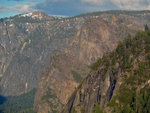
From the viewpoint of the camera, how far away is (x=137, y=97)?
198625mm

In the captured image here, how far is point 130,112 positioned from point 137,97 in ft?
28.9

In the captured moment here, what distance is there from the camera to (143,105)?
652 ft

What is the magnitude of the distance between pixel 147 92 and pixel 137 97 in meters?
6.18

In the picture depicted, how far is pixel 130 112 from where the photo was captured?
198125mm

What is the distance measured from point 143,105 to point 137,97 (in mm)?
5333

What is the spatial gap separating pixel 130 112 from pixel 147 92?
14.1 m

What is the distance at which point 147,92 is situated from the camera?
200 metres

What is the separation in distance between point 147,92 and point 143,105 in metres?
7.29
